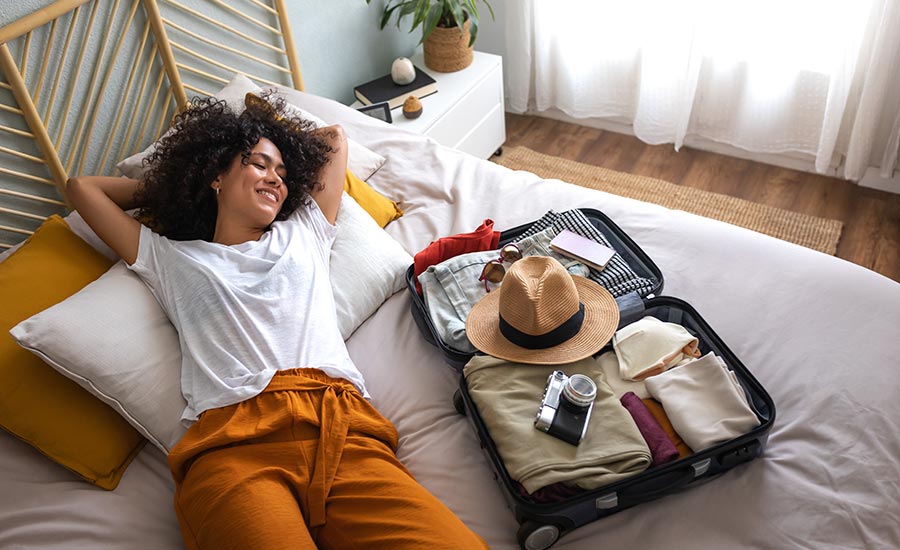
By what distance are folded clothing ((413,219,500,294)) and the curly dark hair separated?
1.08ft

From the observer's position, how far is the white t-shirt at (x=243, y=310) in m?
1.38

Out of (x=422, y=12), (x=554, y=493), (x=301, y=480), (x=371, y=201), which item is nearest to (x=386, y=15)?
(x=422, y=12)

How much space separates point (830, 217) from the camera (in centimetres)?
257

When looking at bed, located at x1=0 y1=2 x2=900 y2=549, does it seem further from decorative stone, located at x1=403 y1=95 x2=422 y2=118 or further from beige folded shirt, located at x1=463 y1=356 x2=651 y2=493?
decorative stone, located at x1=403 y1=95 x2=422 y2=118

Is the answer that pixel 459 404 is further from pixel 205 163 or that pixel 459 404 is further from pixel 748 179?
pixel 748 179

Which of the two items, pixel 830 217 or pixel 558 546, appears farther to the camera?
pixel 830 217

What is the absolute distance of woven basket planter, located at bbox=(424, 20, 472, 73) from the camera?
8.74 ft

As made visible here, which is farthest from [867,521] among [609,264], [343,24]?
[343,24]

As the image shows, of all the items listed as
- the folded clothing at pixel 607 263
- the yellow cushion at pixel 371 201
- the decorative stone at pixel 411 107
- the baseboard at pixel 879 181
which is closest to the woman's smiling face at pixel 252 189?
the yellow cushion at pixel 371 201

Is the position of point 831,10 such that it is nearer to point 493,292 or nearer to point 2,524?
point 493,292

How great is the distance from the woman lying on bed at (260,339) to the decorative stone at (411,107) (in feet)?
2.03

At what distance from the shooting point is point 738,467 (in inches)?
49.0

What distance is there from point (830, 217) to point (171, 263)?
90.3 inches

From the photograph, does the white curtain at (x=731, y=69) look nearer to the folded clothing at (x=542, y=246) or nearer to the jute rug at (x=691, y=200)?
the jute rug at (x=691, y=200)
